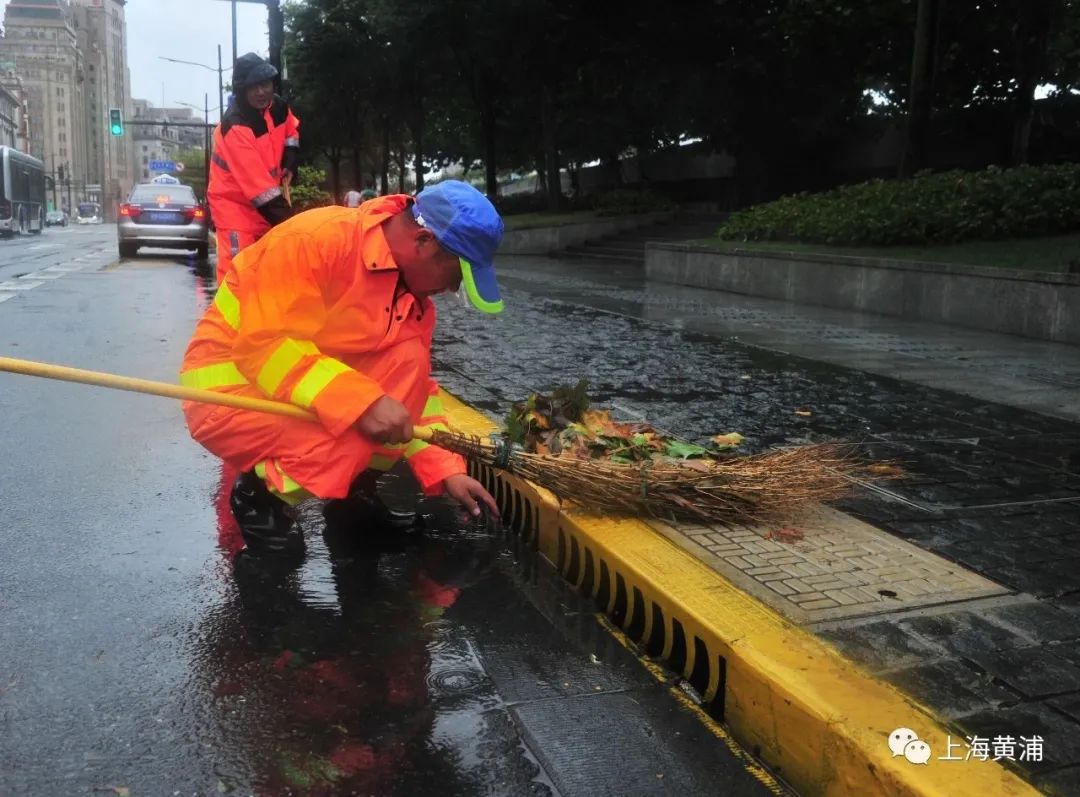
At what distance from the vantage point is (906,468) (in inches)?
183

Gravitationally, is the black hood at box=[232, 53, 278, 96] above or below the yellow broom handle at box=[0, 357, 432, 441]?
above

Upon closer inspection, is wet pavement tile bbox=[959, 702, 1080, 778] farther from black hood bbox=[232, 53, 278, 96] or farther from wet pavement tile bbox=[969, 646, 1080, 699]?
black hood bbox=[232, 53, 278, 96]

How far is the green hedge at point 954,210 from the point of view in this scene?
11.7 metres

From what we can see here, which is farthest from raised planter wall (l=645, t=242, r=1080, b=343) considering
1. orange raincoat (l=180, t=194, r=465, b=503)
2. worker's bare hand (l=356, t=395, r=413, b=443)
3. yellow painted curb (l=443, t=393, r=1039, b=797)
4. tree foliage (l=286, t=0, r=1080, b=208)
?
worker's bare hand (l=356, t=395, r=413, b=443)

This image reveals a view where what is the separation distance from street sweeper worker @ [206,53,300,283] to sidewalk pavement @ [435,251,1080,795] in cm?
155

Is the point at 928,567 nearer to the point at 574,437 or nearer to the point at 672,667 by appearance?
the point at 672,667

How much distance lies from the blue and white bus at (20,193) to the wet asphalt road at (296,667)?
32793 millimetres

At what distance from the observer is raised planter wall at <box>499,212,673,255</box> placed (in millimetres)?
24250

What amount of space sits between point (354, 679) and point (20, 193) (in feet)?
125

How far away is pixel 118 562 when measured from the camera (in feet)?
11.8

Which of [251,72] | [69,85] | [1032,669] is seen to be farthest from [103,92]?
[1032,669]

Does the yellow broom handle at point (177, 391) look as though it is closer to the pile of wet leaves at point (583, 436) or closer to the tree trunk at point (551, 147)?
the pile of wet leaves at point (583, 436)

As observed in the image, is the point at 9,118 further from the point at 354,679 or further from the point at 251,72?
the point at 354,679

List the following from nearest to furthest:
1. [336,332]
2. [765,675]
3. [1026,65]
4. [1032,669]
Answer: [765,675] → [1032,669] → [336,332] → [1026,65]
